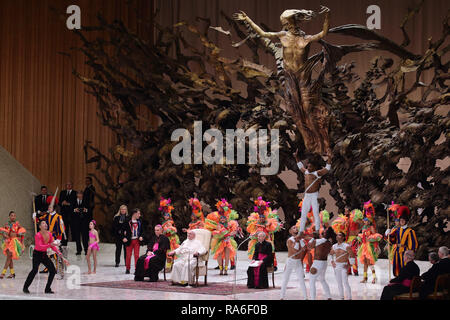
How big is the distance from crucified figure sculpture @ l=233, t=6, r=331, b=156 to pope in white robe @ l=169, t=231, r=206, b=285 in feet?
13.9

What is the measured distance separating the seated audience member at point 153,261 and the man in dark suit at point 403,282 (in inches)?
189

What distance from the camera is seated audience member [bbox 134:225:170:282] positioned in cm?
1351

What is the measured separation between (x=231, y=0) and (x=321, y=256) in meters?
12.6

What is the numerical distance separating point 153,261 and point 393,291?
198 inches

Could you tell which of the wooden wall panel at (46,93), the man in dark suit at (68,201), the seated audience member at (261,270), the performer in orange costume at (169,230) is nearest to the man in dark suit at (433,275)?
the seated audience member at (261,270)

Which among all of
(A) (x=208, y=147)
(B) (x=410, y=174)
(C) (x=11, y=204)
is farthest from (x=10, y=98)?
(B) (x=410, y=174)

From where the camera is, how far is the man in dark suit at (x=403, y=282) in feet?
33.1

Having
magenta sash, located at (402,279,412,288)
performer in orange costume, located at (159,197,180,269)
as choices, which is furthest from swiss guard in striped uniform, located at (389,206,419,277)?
performer in orange costume, located at (159,197,180,269)

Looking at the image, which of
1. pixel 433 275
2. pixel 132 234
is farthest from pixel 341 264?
pixel 132 234

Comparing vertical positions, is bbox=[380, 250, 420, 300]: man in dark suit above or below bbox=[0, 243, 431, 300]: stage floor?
above

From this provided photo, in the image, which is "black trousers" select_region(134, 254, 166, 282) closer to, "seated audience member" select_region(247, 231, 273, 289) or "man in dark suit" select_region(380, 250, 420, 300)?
"seated audience member" select_region(247, 231, 273, 289)

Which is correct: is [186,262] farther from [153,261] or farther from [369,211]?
[369,211]

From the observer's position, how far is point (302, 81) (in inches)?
615

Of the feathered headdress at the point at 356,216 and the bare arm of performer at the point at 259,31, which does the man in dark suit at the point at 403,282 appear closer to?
the feathered headdress at the point at 356,216
